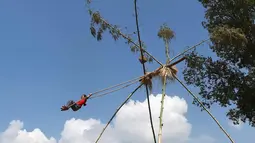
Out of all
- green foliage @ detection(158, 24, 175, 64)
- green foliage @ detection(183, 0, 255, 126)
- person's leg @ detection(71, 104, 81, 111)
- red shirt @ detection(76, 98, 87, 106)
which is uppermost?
green foliage @ detection(183, 0, 255, 126)

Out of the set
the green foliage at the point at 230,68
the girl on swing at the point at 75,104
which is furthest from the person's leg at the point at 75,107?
the green foliage at the point at 230,68

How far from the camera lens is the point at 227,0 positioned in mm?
14969

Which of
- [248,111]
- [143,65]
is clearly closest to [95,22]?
[143,65]

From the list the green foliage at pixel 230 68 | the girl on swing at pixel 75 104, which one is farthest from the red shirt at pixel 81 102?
the green foliage at pixel 230 68

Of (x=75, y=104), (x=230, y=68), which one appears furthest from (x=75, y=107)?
(x=230, y=68)

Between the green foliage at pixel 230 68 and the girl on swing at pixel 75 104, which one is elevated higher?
the green foliage at pixel 230 68

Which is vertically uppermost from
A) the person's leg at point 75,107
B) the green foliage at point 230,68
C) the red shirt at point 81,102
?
the green foliage at point 230,68

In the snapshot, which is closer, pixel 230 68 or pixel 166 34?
pixel 166 34

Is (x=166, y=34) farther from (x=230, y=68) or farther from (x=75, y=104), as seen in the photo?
(x=230, y=68)

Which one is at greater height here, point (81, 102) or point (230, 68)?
point (230, 68)

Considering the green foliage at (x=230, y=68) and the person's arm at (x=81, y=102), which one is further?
the green foliage at (x=230, y=68)

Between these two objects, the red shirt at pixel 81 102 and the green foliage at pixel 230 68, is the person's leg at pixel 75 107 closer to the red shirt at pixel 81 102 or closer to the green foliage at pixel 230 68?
the red shirt at pixel 81 102

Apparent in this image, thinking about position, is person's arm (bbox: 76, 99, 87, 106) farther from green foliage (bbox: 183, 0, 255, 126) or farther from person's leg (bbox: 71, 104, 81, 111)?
green foliage (bbox: 183, 0, 255, 126)

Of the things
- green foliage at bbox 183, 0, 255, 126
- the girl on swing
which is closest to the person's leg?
the girl on swing
